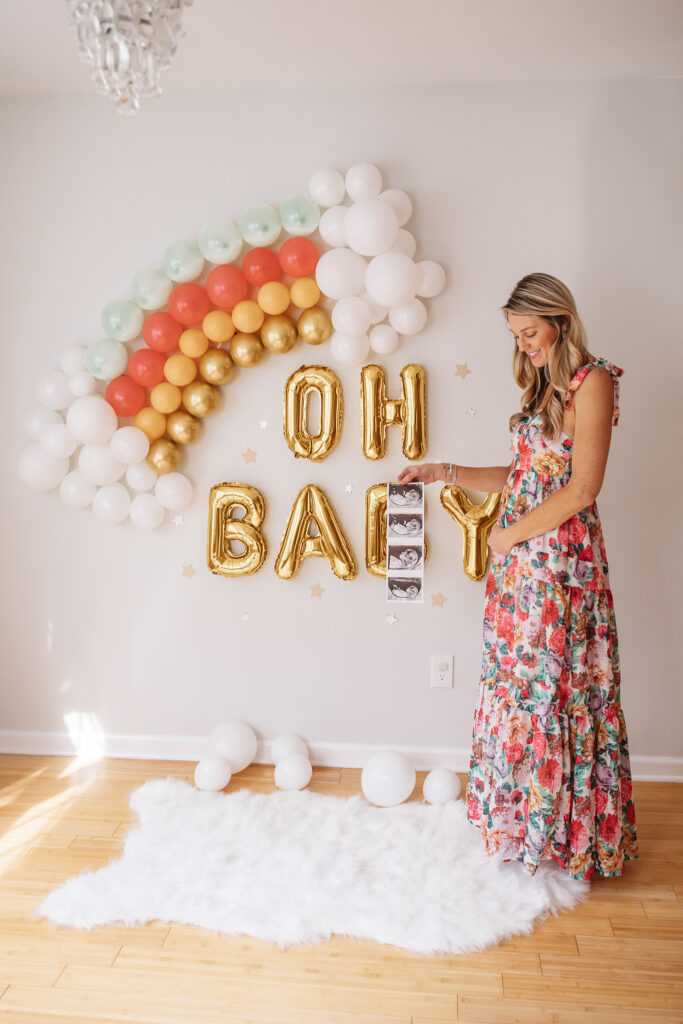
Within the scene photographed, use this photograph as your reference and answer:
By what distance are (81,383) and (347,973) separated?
6.67 feet

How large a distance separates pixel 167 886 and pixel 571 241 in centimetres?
237

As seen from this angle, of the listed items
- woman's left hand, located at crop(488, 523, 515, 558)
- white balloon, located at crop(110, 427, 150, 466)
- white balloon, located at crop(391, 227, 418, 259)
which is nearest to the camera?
woman's left hand, located at crop(488, 523, 515, 558)

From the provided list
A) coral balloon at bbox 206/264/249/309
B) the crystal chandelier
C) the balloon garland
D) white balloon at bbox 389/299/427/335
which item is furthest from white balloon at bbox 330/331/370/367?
the crystal chandelier

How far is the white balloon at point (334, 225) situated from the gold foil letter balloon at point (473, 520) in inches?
36.2

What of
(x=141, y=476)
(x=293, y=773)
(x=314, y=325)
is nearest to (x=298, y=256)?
(x=314, y=325)

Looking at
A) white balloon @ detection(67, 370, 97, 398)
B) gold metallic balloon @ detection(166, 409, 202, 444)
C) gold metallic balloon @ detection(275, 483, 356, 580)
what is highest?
white balloon @ detection(67, 370, 97, 398)

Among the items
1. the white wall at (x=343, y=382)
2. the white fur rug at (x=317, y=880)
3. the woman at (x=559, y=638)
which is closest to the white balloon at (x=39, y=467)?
the white wall at (x=343, y=382)

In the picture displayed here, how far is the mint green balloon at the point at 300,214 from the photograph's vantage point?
106 inches

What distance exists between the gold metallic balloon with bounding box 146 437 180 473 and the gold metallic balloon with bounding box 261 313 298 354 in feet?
1.64

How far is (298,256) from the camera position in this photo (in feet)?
8.80

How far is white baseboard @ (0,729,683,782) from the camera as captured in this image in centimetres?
286

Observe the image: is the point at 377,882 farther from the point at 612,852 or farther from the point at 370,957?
the point at 612,852

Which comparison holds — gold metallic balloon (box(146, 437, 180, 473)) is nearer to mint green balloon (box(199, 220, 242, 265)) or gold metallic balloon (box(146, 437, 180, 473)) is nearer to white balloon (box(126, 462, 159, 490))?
white balloon (box(126, 462, 159, 490))

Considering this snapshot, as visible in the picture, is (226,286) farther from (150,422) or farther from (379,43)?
(379,43)
